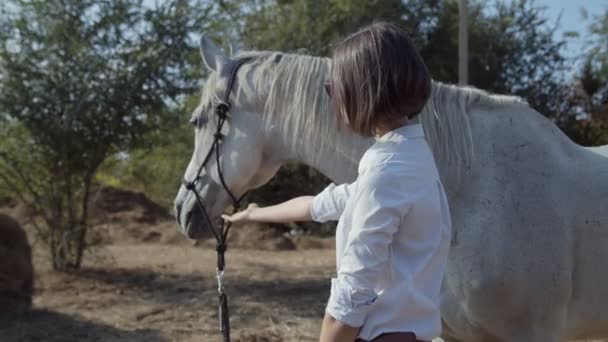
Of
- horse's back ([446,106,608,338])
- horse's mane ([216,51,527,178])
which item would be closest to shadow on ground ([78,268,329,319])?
Answer: horse's mane ([216,51,527,178])

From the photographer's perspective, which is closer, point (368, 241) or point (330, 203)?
point (368, 241)

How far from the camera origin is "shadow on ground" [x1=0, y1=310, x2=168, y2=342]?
488 centimetres

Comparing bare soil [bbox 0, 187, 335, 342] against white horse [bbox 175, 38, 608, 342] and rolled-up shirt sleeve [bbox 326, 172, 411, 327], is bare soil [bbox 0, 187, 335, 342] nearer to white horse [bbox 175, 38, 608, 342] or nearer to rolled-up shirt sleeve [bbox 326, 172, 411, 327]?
white horse [bbox 175, 38, 608, 342]

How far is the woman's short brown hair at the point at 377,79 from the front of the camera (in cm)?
117

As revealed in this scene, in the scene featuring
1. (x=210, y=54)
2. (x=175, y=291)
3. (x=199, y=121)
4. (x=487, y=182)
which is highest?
(x=210, y=54)

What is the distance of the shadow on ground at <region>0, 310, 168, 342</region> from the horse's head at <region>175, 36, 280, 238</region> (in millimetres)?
2714

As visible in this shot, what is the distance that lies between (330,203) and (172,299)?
17.0 feet

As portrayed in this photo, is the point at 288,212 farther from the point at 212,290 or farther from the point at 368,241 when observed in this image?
the point at 212,290

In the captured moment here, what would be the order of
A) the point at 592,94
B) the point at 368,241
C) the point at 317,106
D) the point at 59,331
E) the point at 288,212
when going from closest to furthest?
the point at 368,241 < the point at 288,212 < the point at 317,106 < the point at 59,331 < the point at 592,94

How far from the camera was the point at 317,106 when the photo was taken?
7.34ft

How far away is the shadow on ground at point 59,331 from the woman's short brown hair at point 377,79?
410 centimetres

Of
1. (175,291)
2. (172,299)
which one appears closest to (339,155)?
(172,299)

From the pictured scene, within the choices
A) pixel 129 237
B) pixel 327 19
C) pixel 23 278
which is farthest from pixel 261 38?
pixel 23 278

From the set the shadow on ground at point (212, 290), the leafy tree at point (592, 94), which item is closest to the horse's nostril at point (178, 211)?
the shadow on ground at point (212, 290)
